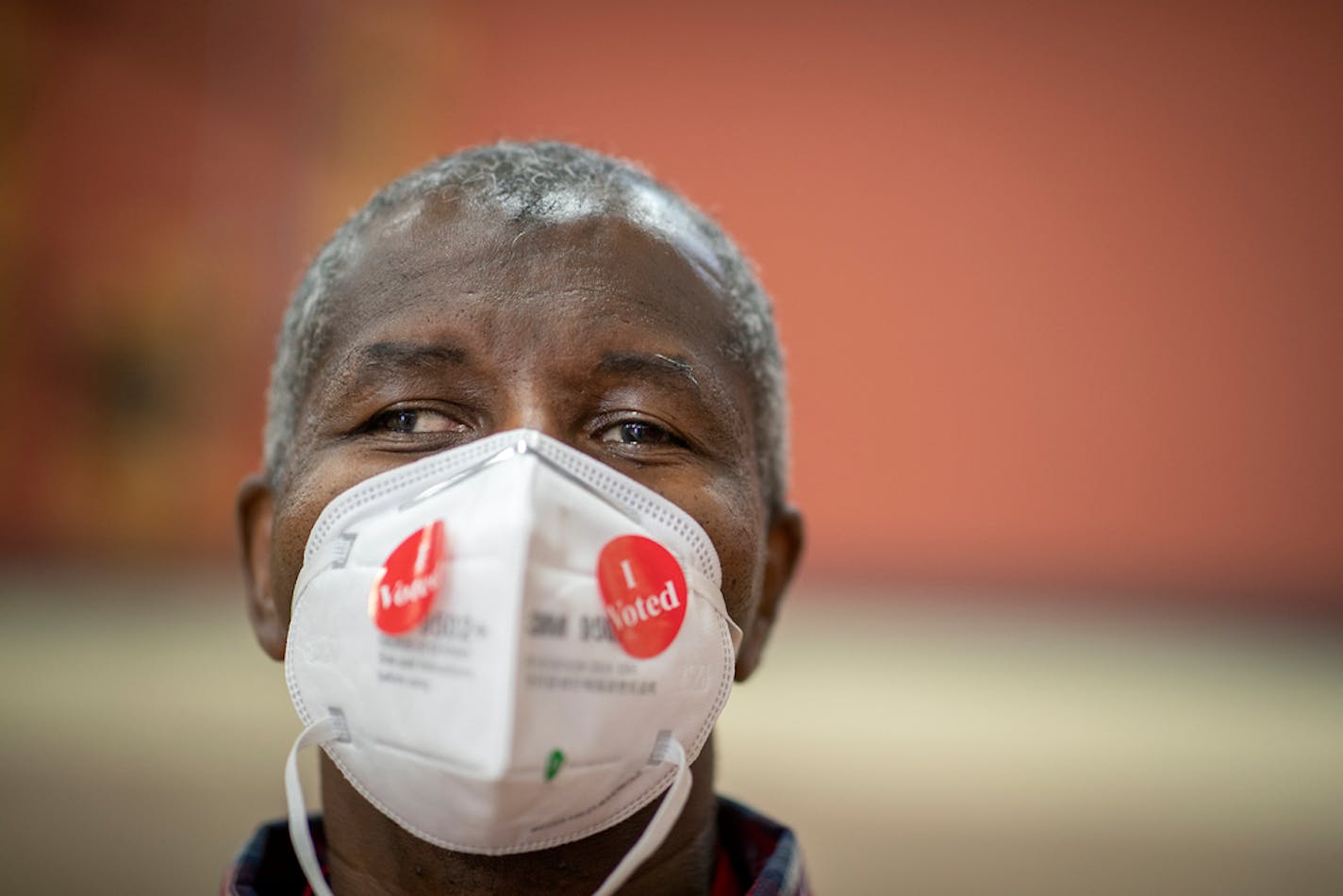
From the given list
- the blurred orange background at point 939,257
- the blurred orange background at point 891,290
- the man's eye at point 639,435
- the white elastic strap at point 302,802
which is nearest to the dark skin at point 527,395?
the man's eye at point 639,435

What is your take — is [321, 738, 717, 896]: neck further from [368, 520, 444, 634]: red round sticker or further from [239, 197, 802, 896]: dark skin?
[368, 520, 444, 634]: red round sticker

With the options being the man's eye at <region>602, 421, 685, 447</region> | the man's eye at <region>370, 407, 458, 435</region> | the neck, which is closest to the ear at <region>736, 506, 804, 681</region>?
the neck

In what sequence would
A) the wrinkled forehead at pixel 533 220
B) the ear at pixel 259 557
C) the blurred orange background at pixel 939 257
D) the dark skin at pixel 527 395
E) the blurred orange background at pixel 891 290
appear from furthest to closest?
1. the blurred orange background at pixel 939 257
2. the blurred orange background at pixel 891 290
3. the ear at pixel 259 557
4. the wrinkled forehead at pixel 533 220
5. the dark skin at pixel 527 395

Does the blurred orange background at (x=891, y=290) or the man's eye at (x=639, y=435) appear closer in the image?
the man's eye at (x=639, y=435)

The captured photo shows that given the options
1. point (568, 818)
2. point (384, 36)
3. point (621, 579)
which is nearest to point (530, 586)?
point (621, 579)

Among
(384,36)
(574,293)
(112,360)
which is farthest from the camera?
(384,36)

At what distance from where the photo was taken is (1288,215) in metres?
7.43

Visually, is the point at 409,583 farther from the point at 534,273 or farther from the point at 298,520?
the point at 534,273

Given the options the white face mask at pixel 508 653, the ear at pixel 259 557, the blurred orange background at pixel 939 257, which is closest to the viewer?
the white face mask at pixel 508 653

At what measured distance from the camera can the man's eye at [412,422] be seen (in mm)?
1511

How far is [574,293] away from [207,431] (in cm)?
735

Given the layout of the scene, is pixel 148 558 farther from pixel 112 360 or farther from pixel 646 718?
pixel 646 718

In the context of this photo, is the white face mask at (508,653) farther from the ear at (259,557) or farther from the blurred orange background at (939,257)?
the blurred orange background at (939,257)

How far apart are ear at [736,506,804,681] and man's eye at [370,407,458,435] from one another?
1.65 ft
